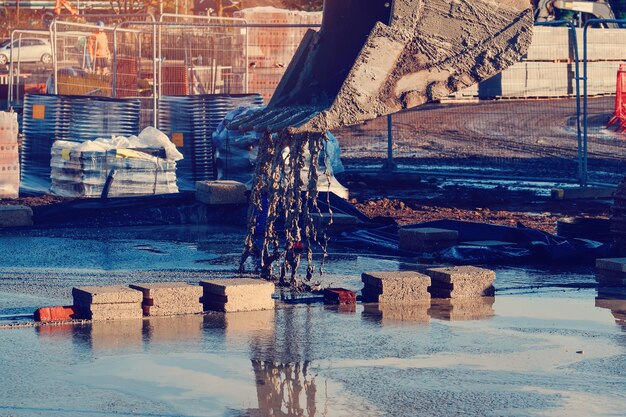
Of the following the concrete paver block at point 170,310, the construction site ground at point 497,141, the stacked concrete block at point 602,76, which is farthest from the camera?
the stacked concrete block at point 602,76

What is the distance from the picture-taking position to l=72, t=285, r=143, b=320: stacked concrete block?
10875 millimetres

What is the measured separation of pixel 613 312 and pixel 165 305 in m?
4.30

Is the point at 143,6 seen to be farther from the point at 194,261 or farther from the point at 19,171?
the point at 194,261

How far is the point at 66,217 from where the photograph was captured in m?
18.5

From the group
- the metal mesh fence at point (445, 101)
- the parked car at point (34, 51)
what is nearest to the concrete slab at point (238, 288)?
the metal mesh fence at point (445, 101)

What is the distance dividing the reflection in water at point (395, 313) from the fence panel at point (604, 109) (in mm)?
12442

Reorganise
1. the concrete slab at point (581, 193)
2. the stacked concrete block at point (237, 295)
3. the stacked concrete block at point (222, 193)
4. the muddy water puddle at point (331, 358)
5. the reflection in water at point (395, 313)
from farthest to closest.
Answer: the concrete slab at point (581, 193) < the stacked concrete block at point (222, 193) < the stacked concrete block at point (237, 295) < the reflection in water at point (395, 313) < the muddy water puddle at point (331, 358)

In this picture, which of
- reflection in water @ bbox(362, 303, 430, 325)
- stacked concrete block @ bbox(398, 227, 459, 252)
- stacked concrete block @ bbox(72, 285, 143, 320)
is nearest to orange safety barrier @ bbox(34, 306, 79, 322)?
stacked concrete block @ bbox(72, 285, 143, 320)

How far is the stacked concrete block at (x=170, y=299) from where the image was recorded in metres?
11.2

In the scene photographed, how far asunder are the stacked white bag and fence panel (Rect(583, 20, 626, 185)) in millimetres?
10849

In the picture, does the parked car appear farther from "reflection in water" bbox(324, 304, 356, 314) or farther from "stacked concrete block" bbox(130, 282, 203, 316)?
"stacked concrete block" bbox(130, 282, 203, 316)

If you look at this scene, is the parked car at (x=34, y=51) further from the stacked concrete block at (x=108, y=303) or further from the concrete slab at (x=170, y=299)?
the stacked concrete block at (x=108, y=303)

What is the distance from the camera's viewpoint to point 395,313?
456 inches

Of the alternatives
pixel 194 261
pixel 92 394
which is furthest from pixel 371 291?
pixel 92 394
